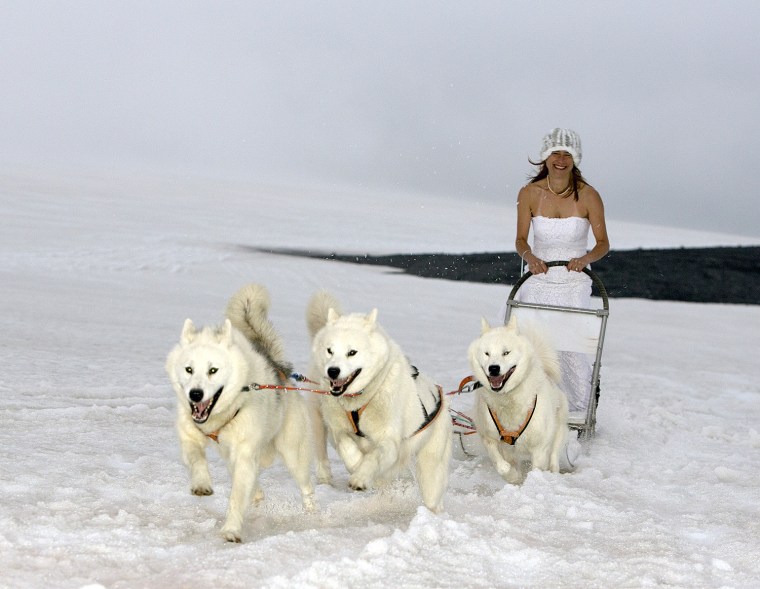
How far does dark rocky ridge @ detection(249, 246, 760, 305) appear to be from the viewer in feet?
59.5

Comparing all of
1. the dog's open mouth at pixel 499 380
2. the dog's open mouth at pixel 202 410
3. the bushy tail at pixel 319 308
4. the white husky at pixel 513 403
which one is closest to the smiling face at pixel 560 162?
the white husky at pixel 513 403

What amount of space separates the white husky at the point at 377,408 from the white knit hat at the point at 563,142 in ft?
7.55

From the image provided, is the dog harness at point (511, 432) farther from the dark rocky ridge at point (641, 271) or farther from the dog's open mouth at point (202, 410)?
the dark rocky ridge at point (641, 271)

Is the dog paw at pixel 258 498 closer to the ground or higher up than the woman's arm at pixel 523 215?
closer to the ground

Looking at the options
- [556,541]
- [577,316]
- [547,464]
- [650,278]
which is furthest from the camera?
[650,278]

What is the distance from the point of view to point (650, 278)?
20422 millimetres

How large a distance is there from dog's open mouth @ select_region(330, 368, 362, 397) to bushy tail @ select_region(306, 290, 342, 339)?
0.57 metres

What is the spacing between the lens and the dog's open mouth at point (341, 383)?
13.0ft

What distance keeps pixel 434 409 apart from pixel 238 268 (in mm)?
13326

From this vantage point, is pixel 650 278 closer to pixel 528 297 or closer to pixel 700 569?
pixel 528 297

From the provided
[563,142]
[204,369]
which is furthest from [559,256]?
[204,369]

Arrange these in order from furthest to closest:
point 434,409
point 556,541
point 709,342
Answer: point 709,342 < point 434,409 < point 556,541

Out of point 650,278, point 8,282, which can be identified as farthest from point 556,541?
point 650,278

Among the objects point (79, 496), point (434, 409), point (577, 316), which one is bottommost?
point (79, 496)
